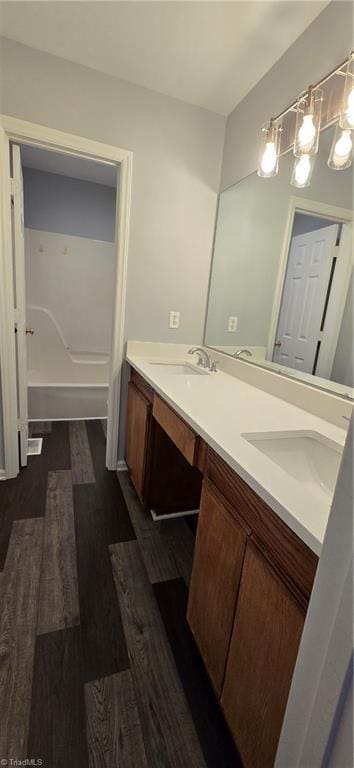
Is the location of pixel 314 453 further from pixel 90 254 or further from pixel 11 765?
pixel 90 254

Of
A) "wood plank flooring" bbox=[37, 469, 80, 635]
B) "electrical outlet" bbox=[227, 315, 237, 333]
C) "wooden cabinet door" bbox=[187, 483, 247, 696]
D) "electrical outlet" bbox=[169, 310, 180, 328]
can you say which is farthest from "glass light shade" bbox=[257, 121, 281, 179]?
"wood plank flooring" bbox=[37, 469, 80, 635]

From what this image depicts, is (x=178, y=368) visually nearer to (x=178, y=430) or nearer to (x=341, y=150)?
(x=178, y=430)

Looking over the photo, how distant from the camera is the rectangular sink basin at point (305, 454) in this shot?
3.12ft

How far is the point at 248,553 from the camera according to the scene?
75cm

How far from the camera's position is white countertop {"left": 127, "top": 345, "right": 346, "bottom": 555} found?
1.97ft

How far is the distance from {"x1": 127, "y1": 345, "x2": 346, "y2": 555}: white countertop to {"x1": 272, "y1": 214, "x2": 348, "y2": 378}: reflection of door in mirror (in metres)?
0.22

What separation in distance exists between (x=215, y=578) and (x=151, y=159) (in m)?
2.15

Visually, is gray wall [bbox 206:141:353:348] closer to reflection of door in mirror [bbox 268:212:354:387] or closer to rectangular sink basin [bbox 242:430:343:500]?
reflection of door in mirror [bbox 268:212:354:387]

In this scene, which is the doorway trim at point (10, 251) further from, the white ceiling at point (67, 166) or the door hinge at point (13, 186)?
the white ceiling at point (67, 166)

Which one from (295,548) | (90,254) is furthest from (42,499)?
(90,254)

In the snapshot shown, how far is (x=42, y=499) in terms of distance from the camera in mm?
1895

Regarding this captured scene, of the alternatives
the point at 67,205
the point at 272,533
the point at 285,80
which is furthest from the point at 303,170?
the point at 67,205

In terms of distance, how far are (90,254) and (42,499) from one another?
8.57ft

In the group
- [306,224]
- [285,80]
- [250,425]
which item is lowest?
[250,425]
